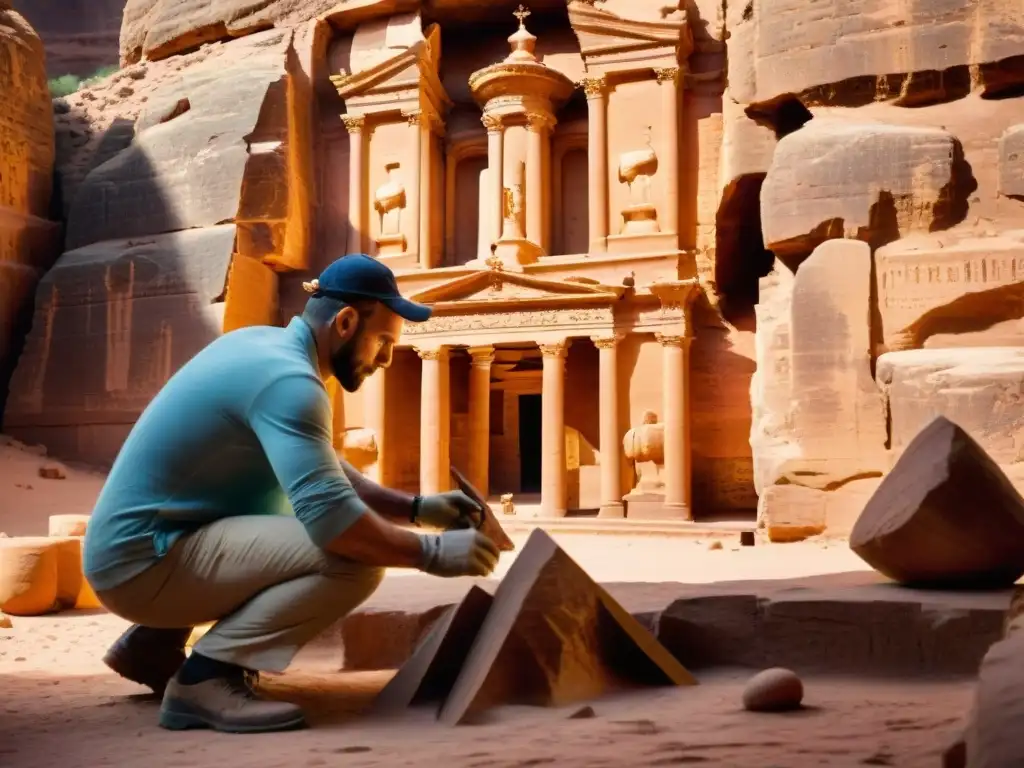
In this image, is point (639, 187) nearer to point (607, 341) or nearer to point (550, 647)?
point (607, 341)

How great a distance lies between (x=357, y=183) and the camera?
66.6 feet

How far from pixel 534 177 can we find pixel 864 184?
8.60 metres

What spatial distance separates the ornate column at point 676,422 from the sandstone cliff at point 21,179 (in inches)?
511

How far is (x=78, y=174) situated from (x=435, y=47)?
824cm

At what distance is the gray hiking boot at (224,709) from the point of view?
3182mm

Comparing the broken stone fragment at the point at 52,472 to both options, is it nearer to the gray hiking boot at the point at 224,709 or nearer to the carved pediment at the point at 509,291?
the carved pediment at the point at 509,291

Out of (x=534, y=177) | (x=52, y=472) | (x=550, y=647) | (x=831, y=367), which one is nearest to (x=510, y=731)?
(x=550, y=647)

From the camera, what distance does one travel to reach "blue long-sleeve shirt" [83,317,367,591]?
3256mm

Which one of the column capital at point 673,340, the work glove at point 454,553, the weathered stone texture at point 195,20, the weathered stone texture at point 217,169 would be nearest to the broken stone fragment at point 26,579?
the work glove at point 454,553

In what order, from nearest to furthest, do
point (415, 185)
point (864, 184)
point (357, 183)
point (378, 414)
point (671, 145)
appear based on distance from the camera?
point (864, 184)
point (671, 145)
point (378, 414)
point (415, 185)
point (357, 183)

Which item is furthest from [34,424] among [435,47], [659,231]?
[659,231]

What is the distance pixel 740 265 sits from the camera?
19047 mm

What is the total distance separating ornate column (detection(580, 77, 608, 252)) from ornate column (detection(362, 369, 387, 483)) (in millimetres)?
4913

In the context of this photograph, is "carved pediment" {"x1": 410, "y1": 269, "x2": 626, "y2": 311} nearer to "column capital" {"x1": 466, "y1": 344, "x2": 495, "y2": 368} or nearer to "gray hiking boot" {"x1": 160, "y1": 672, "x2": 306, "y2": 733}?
"column capital" {"x1": 466, "y1": 344, "x2": 495, "y2": 368}
